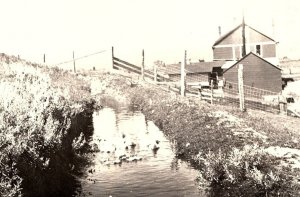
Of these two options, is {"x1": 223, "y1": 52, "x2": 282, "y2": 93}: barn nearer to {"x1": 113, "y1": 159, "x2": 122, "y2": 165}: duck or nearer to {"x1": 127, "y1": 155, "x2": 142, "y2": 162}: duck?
{"x1": 127, "y1": 155, "x2": 142, "y2": 162}: duck

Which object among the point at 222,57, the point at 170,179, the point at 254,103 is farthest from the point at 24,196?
the point at 222,57

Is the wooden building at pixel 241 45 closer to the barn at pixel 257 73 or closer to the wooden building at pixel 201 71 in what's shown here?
the wooden building at pixel 201 71

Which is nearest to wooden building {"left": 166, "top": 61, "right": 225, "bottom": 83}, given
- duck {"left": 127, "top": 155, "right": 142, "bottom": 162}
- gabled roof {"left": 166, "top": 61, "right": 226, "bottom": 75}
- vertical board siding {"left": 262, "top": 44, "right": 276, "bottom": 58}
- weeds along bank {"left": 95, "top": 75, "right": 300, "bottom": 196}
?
gabled roof {"left": 166, "top": 61, "right": 226, "bottom": 75}

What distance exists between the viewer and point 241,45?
48312 millimetres

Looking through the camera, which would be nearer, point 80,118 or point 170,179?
point 170,179

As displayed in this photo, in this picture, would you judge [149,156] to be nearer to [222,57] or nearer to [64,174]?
[64,174]

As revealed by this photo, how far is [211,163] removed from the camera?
10062 millimetres

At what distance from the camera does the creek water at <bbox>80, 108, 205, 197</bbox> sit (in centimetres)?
979

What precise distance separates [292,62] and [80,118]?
60955 mm

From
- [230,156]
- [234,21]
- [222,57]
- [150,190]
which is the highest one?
[234,21]

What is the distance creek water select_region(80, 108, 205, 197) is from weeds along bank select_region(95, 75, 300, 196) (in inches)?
20.3

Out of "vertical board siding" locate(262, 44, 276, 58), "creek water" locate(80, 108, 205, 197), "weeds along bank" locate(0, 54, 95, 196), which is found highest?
"vertical board siding" locate(262, 44, 276, 58)

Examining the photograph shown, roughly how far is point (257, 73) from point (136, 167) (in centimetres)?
3001

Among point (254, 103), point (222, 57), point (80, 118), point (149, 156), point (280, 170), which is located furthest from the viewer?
point (222, 57)
